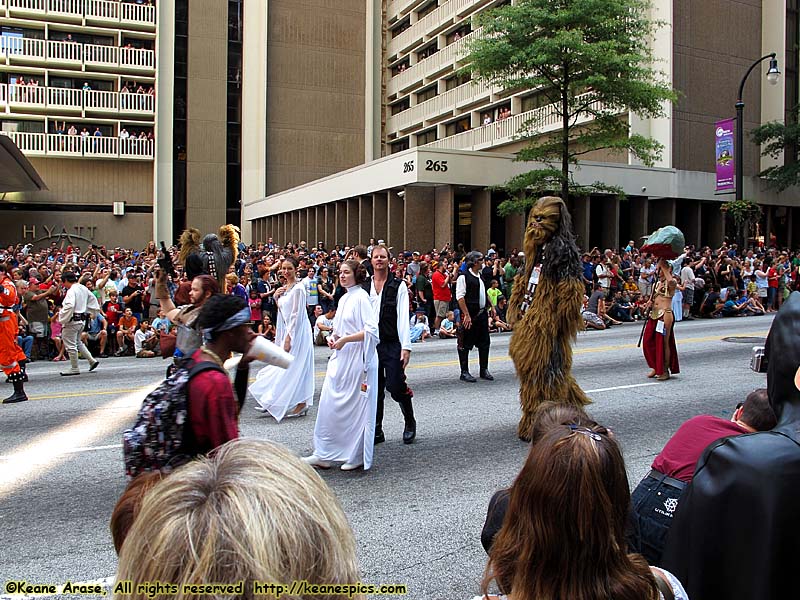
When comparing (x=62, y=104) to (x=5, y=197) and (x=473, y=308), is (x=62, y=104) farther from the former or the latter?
(x=473, y=308)

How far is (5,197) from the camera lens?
39969 mm

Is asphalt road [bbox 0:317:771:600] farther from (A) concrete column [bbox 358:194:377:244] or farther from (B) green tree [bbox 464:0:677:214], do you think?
(A) concrete column [bbox 358:194:377:244]

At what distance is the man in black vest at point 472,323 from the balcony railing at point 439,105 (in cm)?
2888

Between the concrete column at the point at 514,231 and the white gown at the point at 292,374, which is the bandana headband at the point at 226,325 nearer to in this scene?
the white gown at the point at 292,374

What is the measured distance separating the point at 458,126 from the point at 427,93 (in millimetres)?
4557

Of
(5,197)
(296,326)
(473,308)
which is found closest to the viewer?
(296,326)

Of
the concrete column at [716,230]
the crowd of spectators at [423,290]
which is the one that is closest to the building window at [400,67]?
the concrete column at [716,230]

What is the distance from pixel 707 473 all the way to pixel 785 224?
37.2 m

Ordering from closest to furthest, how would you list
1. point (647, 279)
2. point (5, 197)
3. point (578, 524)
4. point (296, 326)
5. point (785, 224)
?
point (578, 524) → point (296, 326) → point (647, 279) → point (785, 224) → point (5, 197)

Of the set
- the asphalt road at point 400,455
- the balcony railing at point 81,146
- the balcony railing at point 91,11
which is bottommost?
the asphalt road at point 400,455

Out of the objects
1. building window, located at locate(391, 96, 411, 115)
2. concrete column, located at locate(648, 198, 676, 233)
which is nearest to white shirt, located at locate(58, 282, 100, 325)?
concrete column, located at locate(648, 198, 676, 233)

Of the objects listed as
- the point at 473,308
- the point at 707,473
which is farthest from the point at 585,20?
the point at 707,473

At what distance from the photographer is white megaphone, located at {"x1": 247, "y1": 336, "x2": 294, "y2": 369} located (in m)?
3.91

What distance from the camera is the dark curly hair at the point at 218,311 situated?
360cm
